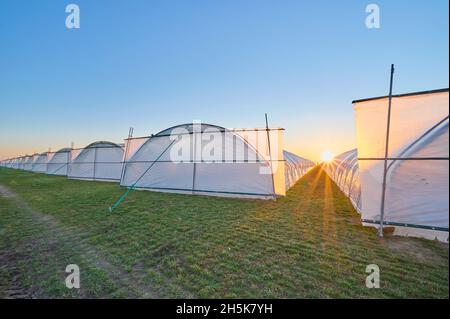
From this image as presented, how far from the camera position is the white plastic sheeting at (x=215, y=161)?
1130 centimetres

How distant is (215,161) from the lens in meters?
12.2

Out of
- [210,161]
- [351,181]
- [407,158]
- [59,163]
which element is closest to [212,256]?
[407,158]

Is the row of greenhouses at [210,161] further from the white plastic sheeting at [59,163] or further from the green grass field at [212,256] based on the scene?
the white plastic sheeting at [59,163]

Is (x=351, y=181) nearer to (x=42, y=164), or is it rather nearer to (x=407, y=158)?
(x=407, y=158)

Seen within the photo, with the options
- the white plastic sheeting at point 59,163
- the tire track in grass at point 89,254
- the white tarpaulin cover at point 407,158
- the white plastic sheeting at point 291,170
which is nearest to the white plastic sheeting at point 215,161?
the white plastic sheeting at point 291,170

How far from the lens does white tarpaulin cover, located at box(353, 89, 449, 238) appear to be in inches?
198

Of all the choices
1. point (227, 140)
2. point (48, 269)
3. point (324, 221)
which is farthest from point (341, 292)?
point (227, 140)

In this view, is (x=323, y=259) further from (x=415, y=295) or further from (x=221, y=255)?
(x=221, y=255)

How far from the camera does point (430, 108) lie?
200 inches

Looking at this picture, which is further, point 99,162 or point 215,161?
point 99,162

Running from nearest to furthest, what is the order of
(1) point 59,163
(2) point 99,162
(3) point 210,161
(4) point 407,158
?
(4) point 407,158 < (3) point 210,161 < (2) point 99,162 < (1) point 59,163

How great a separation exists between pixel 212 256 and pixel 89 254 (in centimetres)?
290
